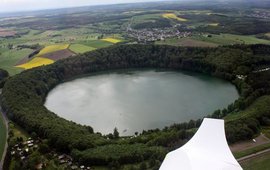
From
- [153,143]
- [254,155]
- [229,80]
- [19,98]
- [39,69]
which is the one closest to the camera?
[254,155]

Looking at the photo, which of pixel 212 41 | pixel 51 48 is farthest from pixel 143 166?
pixel 51 48

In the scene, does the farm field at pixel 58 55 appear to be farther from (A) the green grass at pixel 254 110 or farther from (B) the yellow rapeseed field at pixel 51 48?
(A) the green grass at pixel 254 110

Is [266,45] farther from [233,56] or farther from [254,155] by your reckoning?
[254,155]

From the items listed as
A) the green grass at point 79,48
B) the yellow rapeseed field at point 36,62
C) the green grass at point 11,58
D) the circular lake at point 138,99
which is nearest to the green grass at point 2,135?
the circular lake at point 138,99

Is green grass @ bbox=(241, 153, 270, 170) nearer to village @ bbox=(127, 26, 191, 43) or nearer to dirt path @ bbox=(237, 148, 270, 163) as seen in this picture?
dirt path @ bbox=(237, 148, 270, 163)

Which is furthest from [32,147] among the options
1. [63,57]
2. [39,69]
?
[63,57]

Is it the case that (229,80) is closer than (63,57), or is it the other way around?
(229,80)

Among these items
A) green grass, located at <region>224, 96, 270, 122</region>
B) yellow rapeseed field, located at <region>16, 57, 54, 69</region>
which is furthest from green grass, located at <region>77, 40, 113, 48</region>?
green grass, located at <region>224, 96, 270, 122</region>
